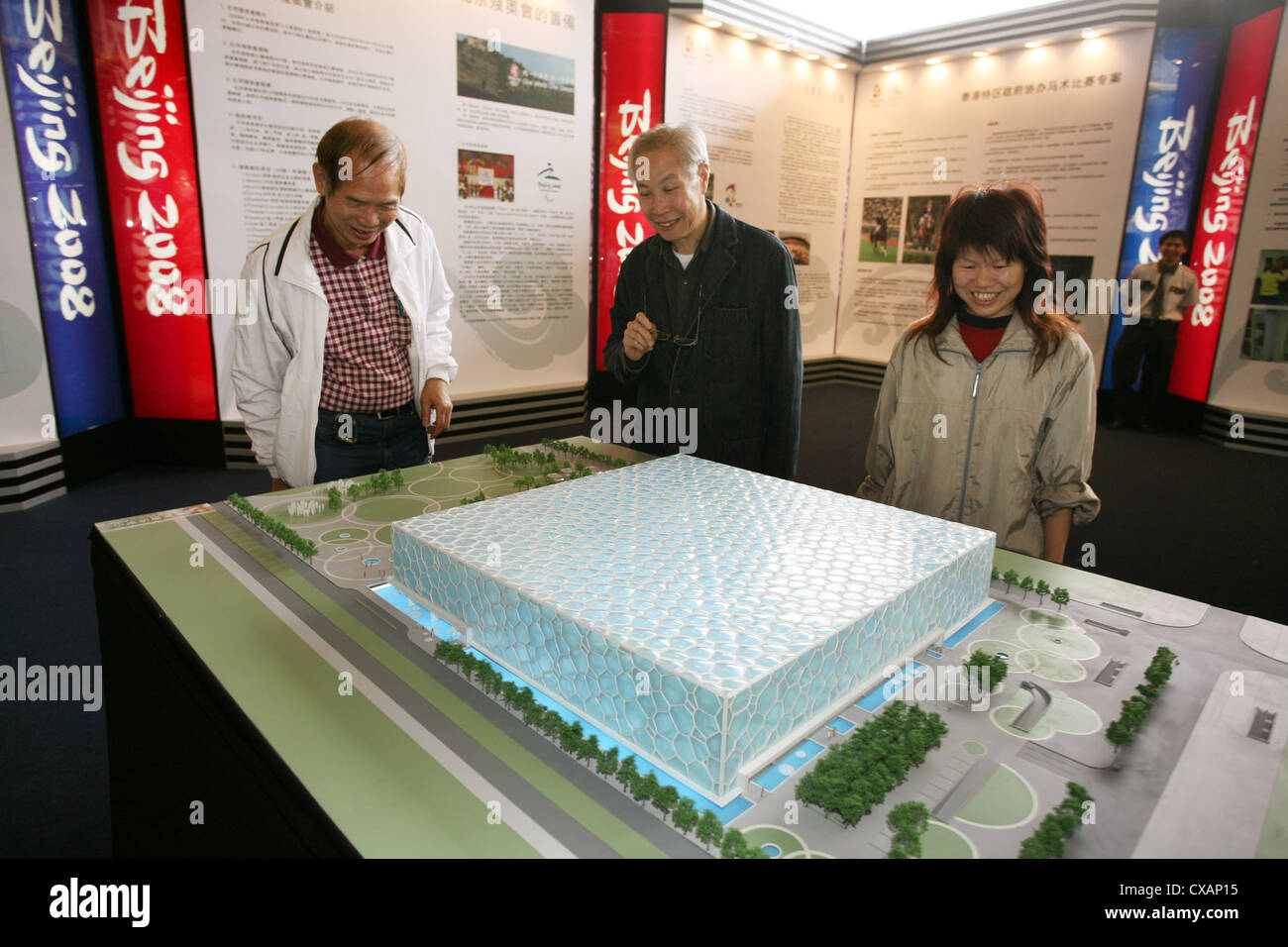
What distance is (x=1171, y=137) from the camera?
20.2 feet

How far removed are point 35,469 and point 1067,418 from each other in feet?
15.6

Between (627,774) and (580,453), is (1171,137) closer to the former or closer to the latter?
(580,453)

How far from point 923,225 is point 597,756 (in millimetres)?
7847

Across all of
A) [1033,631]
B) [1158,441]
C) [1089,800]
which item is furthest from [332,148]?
[1158,441]

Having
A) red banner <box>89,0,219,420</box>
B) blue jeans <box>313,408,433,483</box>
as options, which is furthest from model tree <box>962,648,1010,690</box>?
red banner <box>89,0,219,420</box>

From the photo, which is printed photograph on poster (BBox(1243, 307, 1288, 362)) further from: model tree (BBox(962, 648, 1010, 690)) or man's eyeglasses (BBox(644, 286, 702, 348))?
model tree (BBox(962, 648, 1010, 690))

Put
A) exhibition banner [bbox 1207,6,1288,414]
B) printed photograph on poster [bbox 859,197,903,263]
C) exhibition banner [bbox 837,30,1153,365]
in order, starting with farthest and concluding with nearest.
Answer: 1. printed photograph on poster [bbox 859,197,903,263]
2. exhibition banner [bbox 837,30,1153,365]
3. exhibition banner [bbox 1207,6,1288,414]

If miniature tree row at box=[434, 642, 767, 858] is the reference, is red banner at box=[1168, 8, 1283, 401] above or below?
above

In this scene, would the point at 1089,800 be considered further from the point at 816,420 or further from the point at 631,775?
the point at 816,420

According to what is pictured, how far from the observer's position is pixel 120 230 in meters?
4.32

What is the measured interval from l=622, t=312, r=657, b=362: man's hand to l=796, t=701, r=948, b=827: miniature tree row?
4.19 ft

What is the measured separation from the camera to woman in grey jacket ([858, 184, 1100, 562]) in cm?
175

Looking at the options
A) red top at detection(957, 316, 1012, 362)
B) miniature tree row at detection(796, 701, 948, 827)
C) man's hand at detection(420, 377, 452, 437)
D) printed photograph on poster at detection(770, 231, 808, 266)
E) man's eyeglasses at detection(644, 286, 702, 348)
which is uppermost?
printed photograph on poster at detection(770, 231, 808, 266)

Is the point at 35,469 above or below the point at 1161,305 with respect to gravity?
below
